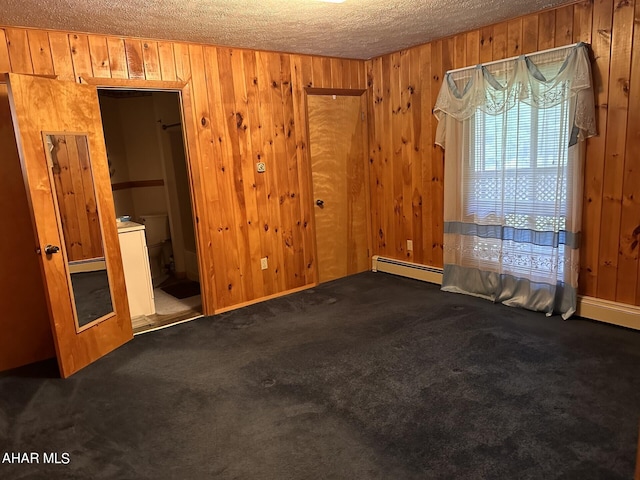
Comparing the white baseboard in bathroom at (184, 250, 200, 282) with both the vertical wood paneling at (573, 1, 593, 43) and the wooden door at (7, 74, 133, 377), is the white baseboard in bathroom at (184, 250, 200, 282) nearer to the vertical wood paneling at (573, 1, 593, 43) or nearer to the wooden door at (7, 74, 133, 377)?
the wooden door at (7, 74, 133, 377)

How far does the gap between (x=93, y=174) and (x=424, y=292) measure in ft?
10.1

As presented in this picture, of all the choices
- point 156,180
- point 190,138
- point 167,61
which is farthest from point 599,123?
point 156,180

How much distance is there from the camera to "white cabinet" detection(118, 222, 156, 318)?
3.96 metres

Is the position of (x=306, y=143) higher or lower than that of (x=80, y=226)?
higher

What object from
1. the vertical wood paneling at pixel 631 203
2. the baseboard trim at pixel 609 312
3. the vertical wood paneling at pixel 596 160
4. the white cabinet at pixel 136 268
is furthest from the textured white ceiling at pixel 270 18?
the baseboard trim at pixel 609 312

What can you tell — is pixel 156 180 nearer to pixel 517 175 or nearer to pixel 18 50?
pixel 18 50

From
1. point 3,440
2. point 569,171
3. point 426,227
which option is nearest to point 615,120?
point 569,171

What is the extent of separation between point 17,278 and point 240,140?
2.10 metres

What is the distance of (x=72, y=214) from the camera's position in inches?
125

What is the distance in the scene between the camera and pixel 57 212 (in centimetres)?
299

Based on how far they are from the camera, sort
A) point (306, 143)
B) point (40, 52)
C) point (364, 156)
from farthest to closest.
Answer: point (364, 156), point (306, 143), point (40, 52)

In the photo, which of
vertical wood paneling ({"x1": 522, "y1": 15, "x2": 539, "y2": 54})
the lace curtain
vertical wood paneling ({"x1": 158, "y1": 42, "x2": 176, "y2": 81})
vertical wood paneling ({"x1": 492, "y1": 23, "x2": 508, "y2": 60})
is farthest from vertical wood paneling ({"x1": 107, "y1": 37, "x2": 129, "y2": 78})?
vertical wood paneling ({"x1": 522, "y1": 15, "x2": 539, "y2": 54})

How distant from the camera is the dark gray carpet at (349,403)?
206 centimetres

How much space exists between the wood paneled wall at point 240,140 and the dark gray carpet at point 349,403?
824 millimetres
